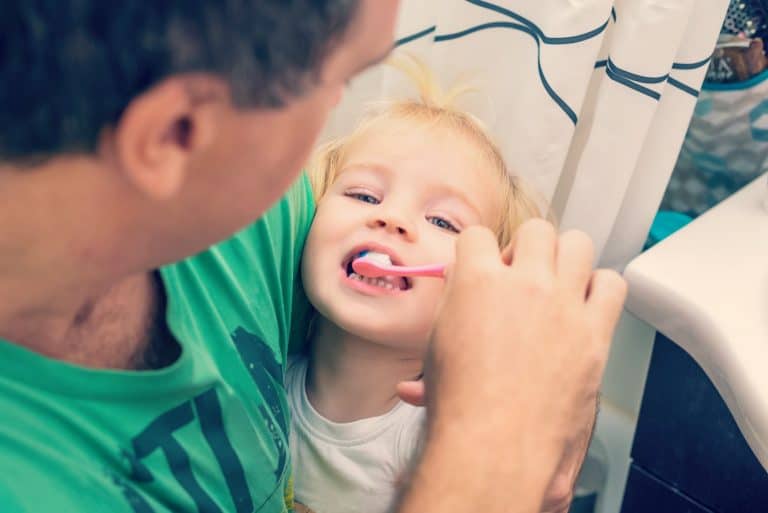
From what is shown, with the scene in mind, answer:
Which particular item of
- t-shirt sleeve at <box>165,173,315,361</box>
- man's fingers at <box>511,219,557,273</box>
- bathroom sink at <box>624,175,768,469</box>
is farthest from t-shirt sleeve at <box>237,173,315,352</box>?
bathroom sink at <box>624,175,768,469</box>

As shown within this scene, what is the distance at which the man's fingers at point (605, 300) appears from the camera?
59 centimetres

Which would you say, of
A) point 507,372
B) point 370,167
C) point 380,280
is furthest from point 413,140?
point 507,372

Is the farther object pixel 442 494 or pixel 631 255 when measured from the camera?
pixel 631 255

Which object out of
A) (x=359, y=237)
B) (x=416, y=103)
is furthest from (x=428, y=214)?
(x=416, y=103)

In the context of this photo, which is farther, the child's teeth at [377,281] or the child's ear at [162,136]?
the child's teeth at [377,281]

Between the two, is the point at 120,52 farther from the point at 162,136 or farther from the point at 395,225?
the point at 395,225

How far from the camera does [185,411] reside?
563 millimetres

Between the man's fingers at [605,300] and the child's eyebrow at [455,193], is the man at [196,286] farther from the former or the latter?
the child's eyebrow at [455,193]

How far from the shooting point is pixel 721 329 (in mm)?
741

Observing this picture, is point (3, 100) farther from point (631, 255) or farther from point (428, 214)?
point (631, 255)

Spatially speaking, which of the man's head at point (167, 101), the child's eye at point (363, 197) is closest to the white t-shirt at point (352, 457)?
the child's eye at point (363, 197)

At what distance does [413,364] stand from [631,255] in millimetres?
308

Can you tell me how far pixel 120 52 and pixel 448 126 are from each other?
23.2 inches

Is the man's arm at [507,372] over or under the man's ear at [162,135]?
under
